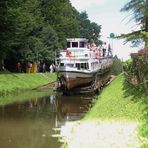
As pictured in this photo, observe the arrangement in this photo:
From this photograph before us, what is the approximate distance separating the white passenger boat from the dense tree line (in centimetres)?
884

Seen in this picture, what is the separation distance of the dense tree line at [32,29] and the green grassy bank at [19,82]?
3.94 metres

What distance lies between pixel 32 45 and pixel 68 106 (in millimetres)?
33310

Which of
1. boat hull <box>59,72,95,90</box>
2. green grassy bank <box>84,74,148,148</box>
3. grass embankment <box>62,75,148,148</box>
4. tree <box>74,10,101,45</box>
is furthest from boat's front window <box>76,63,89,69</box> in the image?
tree <box>74,10,101,45</box>

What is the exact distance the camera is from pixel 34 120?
22938 millimetres

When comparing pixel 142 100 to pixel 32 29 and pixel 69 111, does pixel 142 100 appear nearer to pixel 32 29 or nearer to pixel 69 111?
pixel 69 111

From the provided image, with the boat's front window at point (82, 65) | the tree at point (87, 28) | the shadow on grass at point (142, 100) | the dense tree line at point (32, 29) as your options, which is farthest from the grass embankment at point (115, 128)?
the tree at point (87, 28)

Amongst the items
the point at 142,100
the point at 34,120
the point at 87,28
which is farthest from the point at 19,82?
the point at 87,28

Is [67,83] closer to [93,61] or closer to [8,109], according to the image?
[93,61]

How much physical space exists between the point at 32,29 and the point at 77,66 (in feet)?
80.9

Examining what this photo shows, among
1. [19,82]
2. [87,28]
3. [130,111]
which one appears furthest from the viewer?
[87,28]

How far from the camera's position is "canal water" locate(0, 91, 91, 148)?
54.9 ft

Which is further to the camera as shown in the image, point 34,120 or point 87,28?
point 87,28

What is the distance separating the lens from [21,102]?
32.8 metres

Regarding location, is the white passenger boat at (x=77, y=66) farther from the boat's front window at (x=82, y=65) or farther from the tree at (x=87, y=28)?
the tree at (x=87, y=28)
